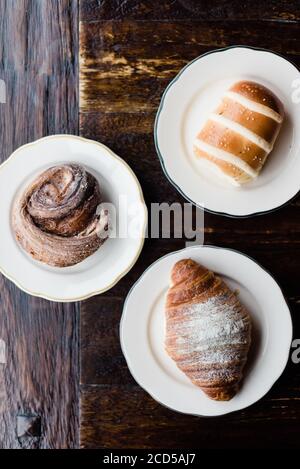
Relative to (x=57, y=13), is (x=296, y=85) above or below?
below

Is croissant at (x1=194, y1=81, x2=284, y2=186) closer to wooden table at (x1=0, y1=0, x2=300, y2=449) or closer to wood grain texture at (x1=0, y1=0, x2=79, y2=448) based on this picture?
wooden table at (x1=0, y1=0, x2=300, y2=449)

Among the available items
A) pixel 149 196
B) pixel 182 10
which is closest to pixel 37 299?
pixel 149 196

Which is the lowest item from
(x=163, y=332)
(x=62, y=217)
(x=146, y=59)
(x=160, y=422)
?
(x=160, y=422)

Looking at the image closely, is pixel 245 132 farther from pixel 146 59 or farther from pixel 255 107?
pixel 146 59

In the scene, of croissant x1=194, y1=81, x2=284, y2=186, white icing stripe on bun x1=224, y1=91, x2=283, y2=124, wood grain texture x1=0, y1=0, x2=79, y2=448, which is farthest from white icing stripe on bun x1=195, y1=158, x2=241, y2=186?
wood grain texture x1=0, y1=0, x2=79, y2=448
